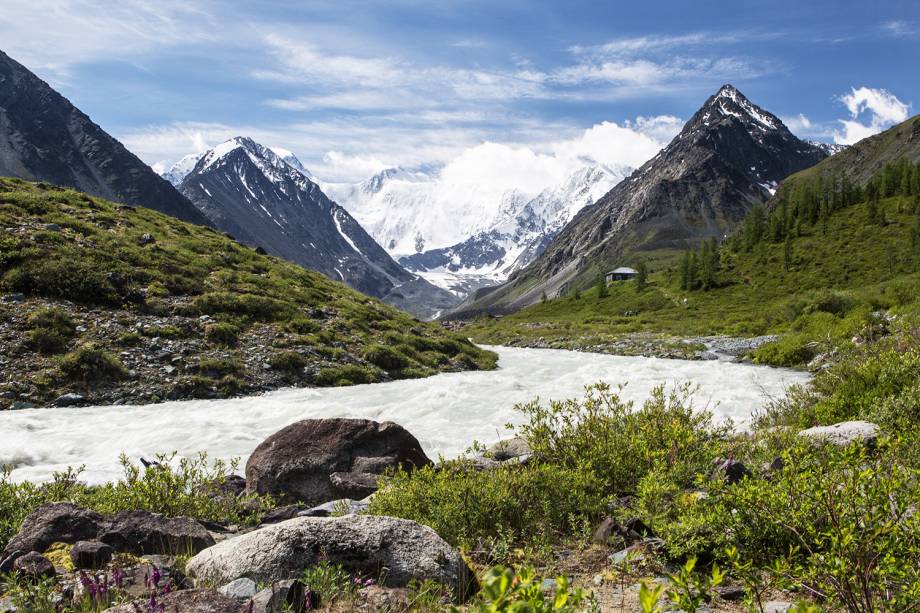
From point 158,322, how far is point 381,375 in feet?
34.5

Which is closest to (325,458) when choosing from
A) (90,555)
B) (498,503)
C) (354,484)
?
(354,484)

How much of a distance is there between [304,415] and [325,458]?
854 centimetres

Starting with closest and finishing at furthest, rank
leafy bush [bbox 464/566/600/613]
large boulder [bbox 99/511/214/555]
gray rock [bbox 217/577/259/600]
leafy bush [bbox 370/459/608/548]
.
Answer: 1. leafy bush [bbox 464/566/600/613]
2. gray rock [bbox 217/577/259/600]
3. large boulder [bbox 99/511/214/555]
4. leafy bush [bbox 370/459/608/548]

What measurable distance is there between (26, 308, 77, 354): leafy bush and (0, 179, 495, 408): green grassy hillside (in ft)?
0.14

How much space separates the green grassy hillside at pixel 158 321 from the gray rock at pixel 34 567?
16.1 metres

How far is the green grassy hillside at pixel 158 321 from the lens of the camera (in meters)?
20.0

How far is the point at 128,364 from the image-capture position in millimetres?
20969

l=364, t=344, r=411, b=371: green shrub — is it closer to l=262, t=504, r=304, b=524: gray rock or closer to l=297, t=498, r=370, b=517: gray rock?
l=262, t=504, r=304, b=524: gray rock

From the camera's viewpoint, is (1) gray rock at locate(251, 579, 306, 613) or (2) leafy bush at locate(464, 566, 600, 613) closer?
(2) leafy bush at locate(464, 566, 600, 613)

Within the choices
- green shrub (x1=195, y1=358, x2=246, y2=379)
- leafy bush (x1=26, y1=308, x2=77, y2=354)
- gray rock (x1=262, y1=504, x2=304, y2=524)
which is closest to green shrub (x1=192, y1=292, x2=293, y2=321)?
green shrub (x1=195, y1=358, x2=246, y2=379)

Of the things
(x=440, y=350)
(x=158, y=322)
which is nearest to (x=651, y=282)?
(x=440, y=350)

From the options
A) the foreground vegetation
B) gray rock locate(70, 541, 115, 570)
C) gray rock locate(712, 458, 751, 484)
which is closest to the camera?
the foreground vegetation

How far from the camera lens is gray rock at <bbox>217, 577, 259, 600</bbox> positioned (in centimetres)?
458

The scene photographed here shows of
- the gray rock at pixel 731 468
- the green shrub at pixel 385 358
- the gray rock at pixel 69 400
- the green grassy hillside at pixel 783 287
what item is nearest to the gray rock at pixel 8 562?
the gray rock at pixel 731 468
